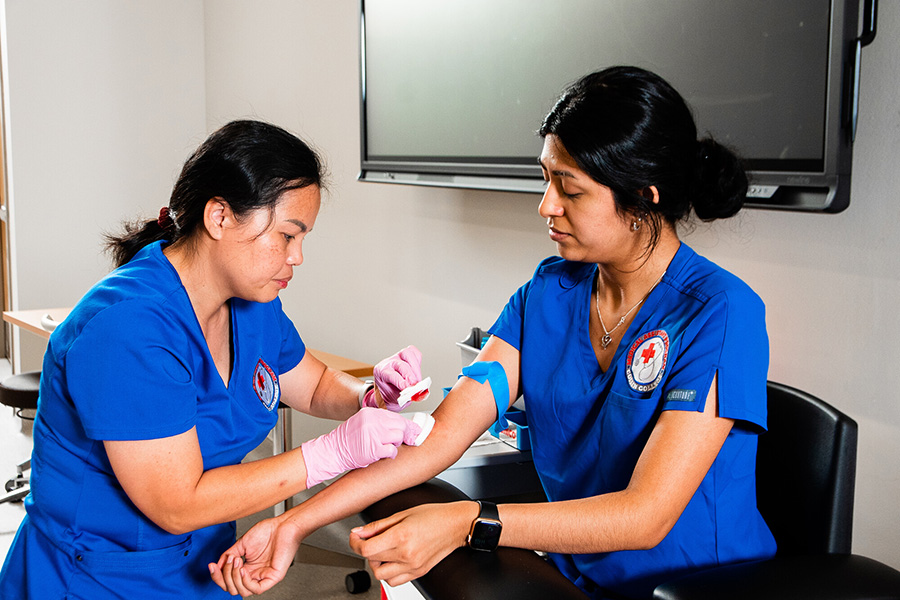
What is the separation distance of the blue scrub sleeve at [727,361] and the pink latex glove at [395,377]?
60 centimetres

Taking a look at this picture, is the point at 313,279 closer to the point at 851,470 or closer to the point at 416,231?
the point at 416,231

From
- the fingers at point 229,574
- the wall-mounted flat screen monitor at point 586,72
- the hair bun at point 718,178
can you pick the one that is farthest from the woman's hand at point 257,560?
the wall-mounted flat screen monitor at point 586,72

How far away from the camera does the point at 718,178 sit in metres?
1.32

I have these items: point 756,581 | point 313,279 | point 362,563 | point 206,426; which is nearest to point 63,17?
point 313,279

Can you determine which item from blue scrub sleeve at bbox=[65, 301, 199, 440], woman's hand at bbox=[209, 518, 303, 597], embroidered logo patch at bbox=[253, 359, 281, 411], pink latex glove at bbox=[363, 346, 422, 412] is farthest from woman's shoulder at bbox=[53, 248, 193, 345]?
pink latex glove at bbox=[363, 346, 422, 412]

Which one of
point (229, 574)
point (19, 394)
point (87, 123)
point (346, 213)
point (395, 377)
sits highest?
point (87, 123)

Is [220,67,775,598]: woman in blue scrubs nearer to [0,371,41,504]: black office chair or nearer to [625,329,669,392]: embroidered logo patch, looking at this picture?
[625,329,669,392]: embroidered logo patch

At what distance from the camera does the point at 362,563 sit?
2795 mm

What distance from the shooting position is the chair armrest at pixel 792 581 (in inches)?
39.0

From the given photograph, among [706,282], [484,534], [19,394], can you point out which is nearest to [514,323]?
[706,282]

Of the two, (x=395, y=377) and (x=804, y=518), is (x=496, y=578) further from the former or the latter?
(x=395, y=377)

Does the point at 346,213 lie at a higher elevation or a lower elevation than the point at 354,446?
higher

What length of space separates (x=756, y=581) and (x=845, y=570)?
0.15m

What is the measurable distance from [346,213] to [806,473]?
8.15 ft
